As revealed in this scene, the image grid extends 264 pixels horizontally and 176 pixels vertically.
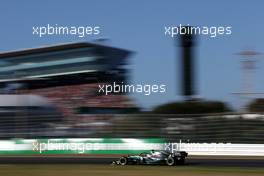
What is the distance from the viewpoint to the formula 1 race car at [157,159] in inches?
1020

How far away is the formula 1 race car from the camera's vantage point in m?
25.9

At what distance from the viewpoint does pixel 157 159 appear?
86.8 ft

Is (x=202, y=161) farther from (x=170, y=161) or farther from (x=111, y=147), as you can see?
(x=111, y=147)

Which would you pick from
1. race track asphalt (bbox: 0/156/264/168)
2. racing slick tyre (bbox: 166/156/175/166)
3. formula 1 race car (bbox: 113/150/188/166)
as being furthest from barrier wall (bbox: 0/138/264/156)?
racing slick tyre (bbox: 166/156/175/166)

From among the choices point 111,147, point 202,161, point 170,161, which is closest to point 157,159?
point 170,161

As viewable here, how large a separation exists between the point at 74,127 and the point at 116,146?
6.82m

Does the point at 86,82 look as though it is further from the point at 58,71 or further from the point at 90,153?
the point at 90,153

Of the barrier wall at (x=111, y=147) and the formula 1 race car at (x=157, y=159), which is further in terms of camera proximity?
the barrier wall at (x=111, y=147)

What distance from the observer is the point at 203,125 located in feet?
128

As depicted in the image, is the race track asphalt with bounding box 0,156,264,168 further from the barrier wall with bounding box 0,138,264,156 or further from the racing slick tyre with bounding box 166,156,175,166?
the barrier wall with bounding box 0,138,264,156

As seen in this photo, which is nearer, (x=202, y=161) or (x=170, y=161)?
(x=170, y=161)

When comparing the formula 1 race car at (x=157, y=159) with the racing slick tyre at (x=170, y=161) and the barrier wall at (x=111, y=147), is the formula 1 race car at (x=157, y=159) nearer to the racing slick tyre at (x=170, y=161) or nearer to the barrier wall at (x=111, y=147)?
the racing slick tyre at (x=170, y=161)

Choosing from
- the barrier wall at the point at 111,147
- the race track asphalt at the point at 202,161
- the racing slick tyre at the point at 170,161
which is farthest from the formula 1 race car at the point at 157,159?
the barrier wall at the point at 111,147

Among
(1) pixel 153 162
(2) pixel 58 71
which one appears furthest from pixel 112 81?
(1) pixel 153 162
